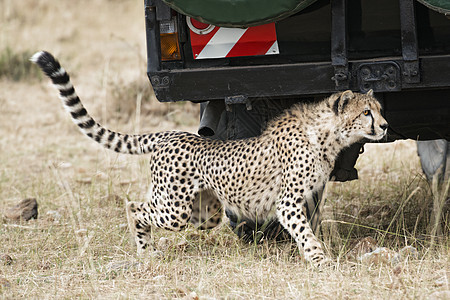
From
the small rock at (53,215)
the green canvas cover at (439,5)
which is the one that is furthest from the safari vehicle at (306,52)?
the small rock at (53,215)

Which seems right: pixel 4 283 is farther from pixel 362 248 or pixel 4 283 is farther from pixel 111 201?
pixel 362 248

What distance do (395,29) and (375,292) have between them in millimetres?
1115

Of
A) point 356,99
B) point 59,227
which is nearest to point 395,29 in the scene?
point 356,99

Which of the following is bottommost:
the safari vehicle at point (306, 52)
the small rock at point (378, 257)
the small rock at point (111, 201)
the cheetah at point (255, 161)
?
the small rock at point (378, 257)

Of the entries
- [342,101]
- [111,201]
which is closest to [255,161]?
[342,101]

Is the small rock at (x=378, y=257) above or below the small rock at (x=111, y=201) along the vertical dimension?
below

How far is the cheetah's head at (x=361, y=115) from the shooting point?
323 centimetres

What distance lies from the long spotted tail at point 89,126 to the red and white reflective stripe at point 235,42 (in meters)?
0.84

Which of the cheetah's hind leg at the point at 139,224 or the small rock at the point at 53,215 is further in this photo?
the small rock at the point at 53,215

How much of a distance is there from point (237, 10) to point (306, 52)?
40cm

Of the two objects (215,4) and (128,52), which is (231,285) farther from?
(128,52)

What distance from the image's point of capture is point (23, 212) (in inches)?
176

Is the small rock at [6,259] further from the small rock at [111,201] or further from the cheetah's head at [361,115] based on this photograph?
the cheetah's head at [361,115]

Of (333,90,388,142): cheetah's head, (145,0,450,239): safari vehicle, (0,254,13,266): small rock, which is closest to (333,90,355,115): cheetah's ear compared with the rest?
(333,90,388,142): cheetah's head
